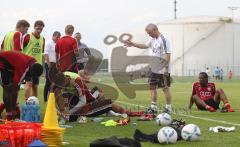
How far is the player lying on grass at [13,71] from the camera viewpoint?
10727 millimetres

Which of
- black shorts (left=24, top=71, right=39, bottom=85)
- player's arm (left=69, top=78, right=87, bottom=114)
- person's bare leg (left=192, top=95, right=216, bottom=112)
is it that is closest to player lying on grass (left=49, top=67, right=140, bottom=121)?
player's arm (left=69, top=78, right=87, bottom=114)

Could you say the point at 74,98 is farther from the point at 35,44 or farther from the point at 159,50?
the point at 35,44

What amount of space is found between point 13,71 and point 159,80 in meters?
4.63

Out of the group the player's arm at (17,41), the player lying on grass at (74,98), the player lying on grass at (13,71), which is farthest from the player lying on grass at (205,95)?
the player lying on grass at (13,71)

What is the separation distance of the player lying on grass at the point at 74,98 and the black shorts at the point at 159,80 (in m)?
2.12

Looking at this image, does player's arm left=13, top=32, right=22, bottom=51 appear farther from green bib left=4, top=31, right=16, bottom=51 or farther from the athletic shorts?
the athletic shorts

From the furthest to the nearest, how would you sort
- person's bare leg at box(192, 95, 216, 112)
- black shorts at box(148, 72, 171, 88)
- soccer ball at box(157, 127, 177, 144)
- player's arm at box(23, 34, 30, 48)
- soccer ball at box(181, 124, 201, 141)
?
person's bare leg at box(192, 95, 216, 112) < player's arm at box(23, 34, 30, 48) < black shorts at box(148, 72, 171, 88) < soccer ball at box(181, 124, 201, 141) < soccer ball at box(157, 127, 177, 144)

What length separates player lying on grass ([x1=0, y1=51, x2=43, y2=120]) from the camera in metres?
10.7

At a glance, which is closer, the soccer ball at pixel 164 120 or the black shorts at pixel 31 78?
the soccer ball at pixel 164 120

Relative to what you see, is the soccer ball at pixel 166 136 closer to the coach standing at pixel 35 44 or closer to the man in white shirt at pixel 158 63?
the man in white shirt at pixel 158 63

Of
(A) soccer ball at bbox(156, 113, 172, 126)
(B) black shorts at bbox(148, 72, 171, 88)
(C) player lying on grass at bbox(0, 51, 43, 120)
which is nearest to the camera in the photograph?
(C) player lying on grass at bbox(0, 51, 43, 120)

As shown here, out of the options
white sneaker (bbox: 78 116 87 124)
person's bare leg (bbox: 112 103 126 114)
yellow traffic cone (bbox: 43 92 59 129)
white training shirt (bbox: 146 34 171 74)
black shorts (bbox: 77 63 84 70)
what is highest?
white training shirt (bbox: 146 34 171 74)

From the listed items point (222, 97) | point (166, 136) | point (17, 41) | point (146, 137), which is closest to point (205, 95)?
point (222, 97)

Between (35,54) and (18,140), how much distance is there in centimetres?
777
